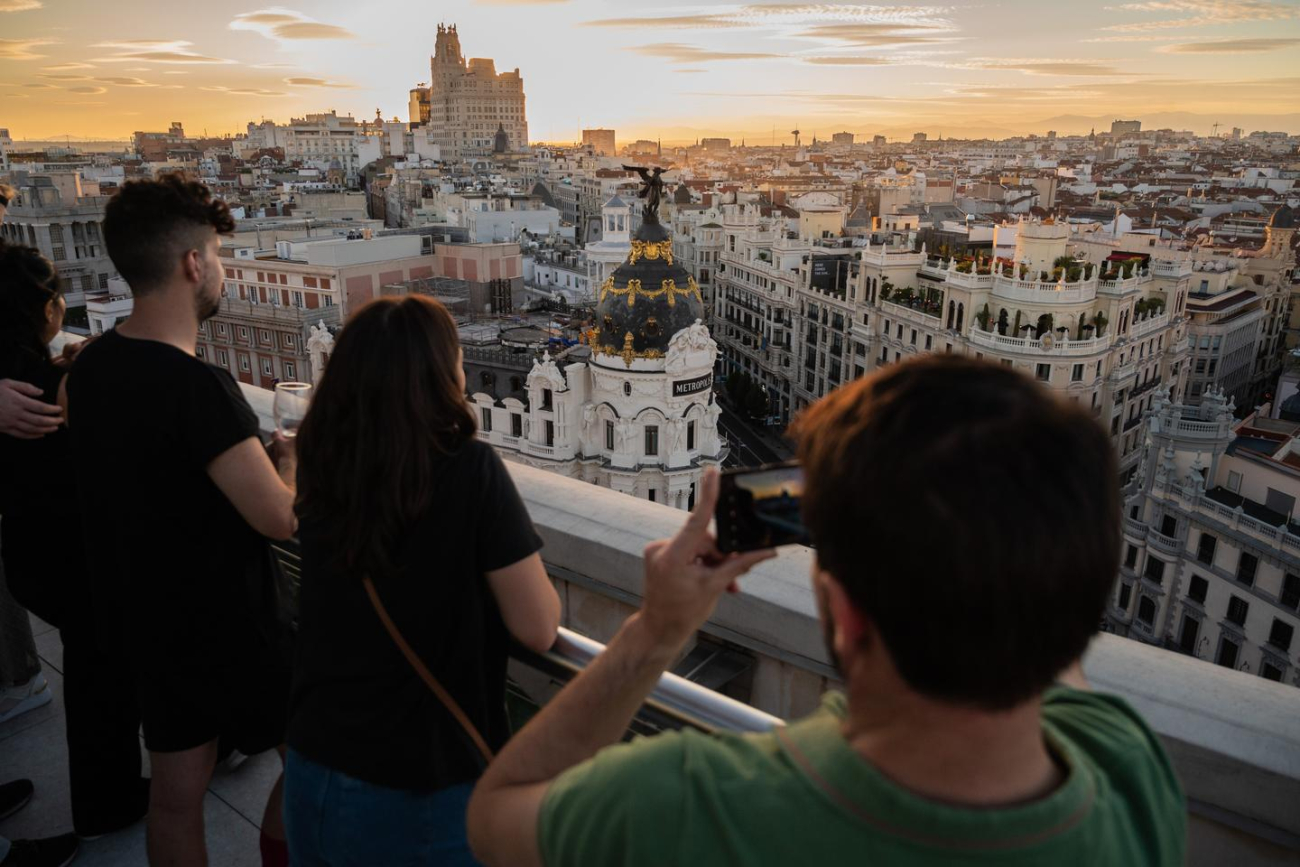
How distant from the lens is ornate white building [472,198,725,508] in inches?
1027

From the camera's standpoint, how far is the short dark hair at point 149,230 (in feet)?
11.0

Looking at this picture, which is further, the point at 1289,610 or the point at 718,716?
the point at 1289,610

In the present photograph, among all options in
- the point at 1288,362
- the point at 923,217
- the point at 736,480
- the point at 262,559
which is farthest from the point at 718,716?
the point at 923,217

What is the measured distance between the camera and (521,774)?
1896mm

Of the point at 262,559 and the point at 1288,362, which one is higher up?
the point at 262,559

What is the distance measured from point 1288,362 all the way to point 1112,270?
55.4ft

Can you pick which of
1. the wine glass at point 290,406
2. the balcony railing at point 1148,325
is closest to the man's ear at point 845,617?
the wine glass at point 290,406

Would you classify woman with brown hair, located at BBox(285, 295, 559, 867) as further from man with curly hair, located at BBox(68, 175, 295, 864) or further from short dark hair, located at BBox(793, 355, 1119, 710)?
short dark hair, located at BBox(793, 355, 1119, 710)

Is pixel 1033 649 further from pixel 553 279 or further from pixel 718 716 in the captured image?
pixel 553 279

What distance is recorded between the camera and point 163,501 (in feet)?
10.7

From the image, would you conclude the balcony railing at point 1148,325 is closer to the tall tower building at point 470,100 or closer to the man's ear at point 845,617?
the man's ear at point 845,617

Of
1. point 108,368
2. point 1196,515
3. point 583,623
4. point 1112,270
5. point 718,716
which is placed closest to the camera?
point 718,716

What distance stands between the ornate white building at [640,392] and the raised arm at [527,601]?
23.0 m

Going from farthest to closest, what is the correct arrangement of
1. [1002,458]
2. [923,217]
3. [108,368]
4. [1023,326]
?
[923,217] → [1023,326] → [108,368] → [1002,458]
